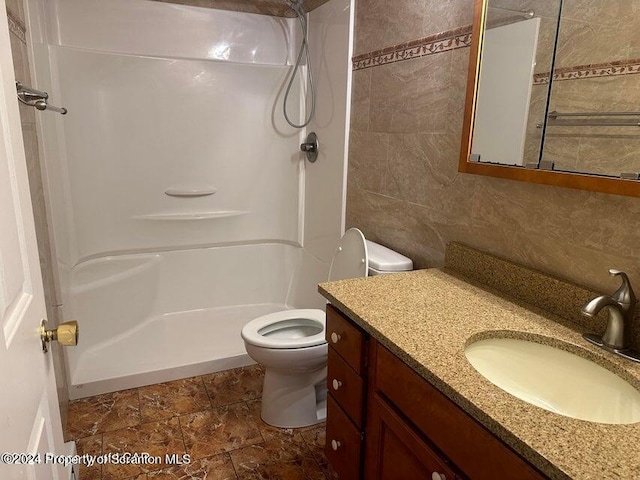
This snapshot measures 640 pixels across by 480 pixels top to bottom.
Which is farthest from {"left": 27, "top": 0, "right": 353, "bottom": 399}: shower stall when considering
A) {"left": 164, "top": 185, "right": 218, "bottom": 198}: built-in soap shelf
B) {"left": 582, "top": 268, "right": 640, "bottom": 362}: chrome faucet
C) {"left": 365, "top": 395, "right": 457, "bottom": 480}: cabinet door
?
{"left": 582, "top": 268, "right": 640, "bottom": 362}: chrome faucet

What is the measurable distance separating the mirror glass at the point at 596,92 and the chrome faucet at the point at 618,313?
10.5 inches

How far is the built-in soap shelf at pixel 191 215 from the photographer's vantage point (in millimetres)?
2701

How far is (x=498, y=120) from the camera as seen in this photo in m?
1.39

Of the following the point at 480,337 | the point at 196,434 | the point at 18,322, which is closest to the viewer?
the point at 18,322

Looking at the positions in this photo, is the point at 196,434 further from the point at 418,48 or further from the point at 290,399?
the point at 418,48

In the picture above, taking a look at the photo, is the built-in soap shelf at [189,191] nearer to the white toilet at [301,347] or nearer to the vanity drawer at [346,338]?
the white toilet at [301,347]

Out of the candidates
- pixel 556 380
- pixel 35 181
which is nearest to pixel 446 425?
pixel 556 380

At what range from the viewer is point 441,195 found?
168cm

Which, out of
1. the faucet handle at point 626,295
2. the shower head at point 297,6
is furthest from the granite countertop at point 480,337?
the shower head at point 297,6

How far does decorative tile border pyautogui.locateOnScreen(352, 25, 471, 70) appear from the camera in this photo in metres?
1.52

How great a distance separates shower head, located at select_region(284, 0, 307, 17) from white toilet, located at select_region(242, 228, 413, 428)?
143cm

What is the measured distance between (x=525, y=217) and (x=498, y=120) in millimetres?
316

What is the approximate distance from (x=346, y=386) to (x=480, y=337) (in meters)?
0.47

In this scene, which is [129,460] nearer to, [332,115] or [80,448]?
[80,448]
